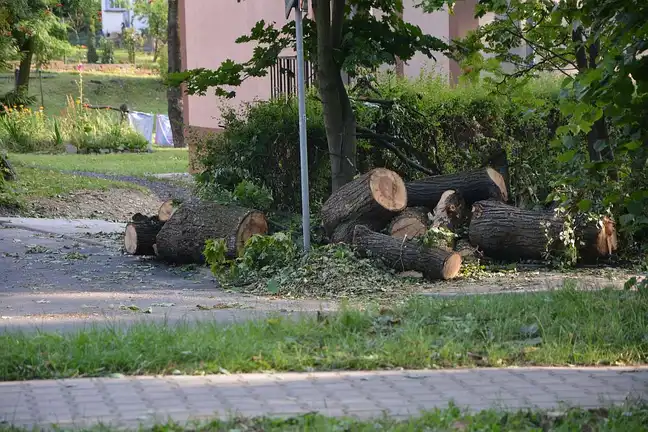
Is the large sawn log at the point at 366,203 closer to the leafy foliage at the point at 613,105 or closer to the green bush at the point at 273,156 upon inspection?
the green bush at the point at 273,156

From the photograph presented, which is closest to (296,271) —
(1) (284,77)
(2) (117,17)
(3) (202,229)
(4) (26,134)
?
(3) (202,229)

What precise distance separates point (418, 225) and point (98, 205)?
969 cm

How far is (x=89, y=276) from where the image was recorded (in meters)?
11.5

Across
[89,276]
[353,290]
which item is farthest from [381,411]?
[89,276]

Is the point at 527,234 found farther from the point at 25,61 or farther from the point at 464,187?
the point at 25,61

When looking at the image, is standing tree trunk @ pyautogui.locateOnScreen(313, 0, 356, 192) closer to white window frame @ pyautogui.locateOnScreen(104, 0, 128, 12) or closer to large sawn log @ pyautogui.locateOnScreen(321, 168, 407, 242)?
large sawn log @ pyautogui.locateOnScreen(321, 168, 407, 242)

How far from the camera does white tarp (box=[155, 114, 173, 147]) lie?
41312 millimetres

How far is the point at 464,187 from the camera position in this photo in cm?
1184

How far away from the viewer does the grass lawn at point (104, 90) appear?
165ft

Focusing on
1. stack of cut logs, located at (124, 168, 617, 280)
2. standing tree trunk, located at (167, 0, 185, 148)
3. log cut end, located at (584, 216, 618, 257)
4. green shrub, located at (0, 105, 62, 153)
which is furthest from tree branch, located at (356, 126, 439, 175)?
standing tree trunk, located at (167, 0, 185, 148)

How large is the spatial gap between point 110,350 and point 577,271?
20.3 feet

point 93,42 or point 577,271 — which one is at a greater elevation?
point 93,42

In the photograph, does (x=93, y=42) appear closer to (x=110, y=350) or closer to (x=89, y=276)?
(x=89, y=276)

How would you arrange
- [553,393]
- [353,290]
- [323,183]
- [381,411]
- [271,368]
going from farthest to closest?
[323,183]
[353,290]
[271,368]
[553,393]
[381,411]
